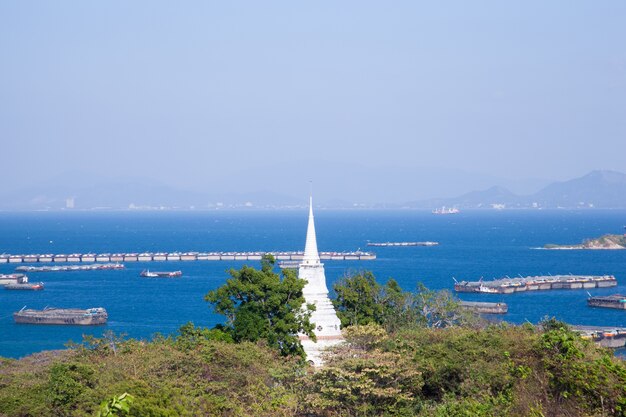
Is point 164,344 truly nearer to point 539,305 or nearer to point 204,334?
point 204,334

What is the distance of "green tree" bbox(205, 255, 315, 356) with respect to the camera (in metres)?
36.0

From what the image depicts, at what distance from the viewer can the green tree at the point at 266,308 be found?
36000mm

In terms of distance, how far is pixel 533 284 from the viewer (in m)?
102

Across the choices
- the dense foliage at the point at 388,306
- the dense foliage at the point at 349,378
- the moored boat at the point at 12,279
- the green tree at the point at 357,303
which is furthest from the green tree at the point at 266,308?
the moored boat at the point at 12,279

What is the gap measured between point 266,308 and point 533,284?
69.9m

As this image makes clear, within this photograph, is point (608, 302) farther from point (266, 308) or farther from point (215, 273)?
point (266, 308)

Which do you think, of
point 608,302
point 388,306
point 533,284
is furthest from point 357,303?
point 533,284

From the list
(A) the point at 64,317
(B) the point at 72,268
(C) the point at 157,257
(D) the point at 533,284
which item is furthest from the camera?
(C) the point at 157,257

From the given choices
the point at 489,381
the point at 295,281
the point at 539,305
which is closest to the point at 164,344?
the point at 295,281

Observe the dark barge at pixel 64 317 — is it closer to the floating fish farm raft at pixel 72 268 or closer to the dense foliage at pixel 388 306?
the dense foliage at pixel 388 306

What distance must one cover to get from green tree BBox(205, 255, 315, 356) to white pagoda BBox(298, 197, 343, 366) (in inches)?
25.6

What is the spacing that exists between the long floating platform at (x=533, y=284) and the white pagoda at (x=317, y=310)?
198 ft

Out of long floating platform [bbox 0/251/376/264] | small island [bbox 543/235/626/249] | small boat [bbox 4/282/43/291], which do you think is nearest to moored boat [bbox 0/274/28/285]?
small boat [bbox 4/282/43/291]

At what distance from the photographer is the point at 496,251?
503ft
